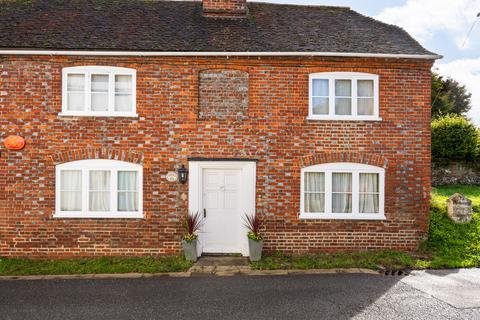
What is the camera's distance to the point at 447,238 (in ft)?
29.9

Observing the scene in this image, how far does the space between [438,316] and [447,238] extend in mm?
4244

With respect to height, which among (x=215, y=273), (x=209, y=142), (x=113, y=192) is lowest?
(x=215, y=273)

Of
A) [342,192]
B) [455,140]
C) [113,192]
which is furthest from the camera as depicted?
[455,140]

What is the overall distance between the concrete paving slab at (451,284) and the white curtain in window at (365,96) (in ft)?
13.9

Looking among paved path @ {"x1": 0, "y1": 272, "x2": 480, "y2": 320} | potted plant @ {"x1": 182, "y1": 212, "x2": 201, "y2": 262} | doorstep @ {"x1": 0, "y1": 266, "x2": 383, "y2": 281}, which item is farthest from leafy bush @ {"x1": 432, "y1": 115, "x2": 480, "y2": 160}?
potted plant @ {"x1": 182, "y1": 212, "x2": 201, "y2": 262}

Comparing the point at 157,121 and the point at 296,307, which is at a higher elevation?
the point at 157,121

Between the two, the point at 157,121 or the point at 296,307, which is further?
the point at 157,121

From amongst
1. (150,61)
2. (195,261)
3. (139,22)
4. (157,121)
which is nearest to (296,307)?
(195,261)

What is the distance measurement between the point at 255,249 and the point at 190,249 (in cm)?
163

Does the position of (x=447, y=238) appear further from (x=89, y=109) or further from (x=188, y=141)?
(x=89, y=109)

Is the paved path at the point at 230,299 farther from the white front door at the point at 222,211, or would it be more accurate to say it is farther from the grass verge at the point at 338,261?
the white front door at the point at 222,211

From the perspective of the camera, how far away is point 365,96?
9078mm

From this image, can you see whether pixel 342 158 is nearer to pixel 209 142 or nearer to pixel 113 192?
pixel 209 142

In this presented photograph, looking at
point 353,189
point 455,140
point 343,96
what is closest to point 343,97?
point 343,96
